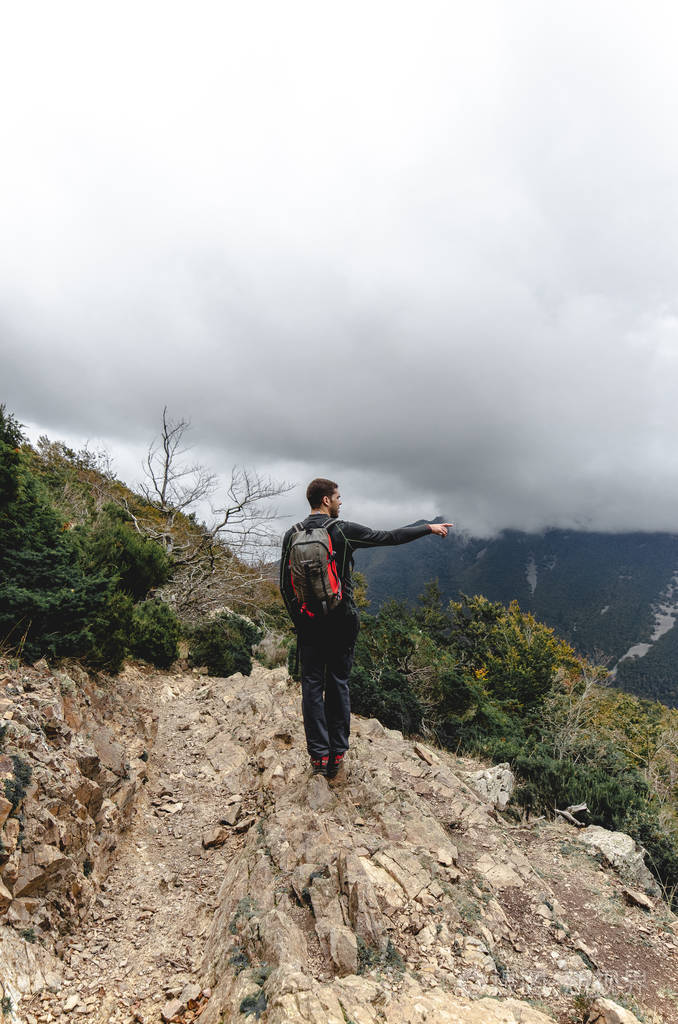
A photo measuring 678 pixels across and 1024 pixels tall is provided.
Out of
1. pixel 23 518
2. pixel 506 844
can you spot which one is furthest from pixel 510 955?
pixel 23 518

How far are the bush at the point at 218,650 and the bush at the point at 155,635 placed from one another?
0.74m

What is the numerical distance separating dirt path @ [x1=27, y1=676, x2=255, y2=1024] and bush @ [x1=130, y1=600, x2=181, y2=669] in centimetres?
257

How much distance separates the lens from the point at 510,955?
8.84 ft

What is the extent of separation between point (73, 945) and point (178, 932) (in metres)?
0.67

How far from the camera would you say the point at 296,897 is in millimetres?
2879

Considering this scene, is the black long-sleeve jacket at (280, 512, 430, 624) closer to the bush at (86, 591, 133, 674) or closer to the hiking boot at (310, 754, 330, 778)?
the hiking boot at (310, 754, 330, 778)

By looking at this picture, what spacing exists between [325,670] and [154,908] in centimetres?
216

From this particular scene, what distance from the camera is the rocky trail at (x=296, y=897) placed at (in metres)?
2.36

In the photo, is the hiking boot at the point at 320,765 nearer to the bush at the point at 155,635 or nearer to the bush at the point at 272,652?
the bush at the point at 155,635

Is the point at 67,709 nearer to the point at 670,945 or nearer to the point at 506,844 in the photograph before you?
the point at 506,844

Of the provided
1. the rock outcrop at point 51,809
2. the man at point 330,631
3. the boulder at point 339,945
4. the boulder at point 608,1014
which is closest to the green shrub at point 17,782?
the rock outcrop at point 51,809

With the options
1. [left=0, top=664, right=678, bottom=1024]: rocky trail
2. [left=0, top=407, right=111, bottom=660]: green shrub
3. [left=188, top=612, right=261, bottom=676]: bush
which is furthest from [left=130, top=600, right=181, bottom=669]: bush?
[left=0, top=664, right=678, bottom=1024]: rocky trail

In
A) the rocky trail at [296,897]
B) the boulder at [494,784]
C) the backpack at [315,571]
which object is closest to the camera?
the rocky trail at [296,897]

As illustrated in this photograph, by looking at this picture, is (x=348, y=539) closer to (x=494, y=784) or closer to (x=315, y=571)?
(x=315, y=571)
